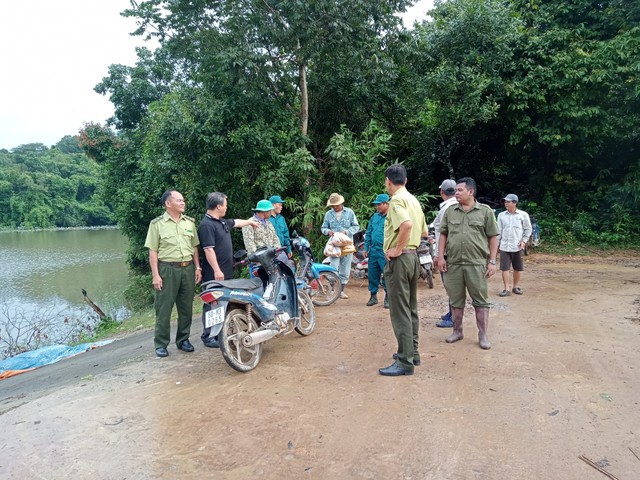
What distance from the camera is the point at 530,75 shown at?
10039 millimetres

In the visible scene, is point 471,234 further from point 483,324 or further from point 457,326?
point 457,326

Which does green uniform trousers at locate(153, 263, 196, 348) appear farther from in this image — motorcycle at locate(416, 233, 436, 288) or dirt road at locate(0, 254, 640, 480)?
motorcycle at locate(416, 233, 436, 288)

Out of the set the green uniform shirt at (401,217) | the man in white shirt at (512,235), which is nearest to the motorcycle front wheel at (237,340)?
the green uniform shirt at (401,217)

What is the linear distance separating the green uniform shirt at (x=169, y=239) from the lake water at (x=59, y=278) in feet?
21.3

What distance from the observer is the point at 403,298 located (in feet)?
11.5

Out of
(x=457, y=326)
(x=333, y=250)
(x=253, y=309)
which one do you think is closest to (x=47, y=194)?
(x=333, y=250)

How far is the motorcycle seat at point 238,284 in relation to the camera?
12.8ft

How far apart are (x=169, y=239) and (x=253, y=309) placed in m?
1.16

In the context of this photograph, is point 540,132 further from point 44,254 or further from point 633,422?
point 44,254

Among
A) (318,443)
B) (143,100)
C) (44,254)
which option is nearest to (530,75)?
(318,443)

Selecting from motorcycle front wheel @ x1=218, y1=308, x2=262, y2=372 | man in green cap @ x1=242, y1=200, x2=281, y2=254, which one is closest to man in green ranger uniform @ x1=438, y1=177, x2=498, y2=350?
motorcycle front wheel @ x1=218, y1=308, x2=262, y2=372

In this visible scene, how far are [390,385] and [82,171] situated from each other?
72.1 meters

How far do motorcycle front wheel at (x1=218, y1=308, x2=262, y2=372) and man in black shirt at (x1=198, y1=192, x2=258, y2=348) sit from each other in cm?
48

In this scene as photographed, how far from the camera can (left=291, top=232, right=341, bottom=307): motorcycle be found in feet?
19.8
